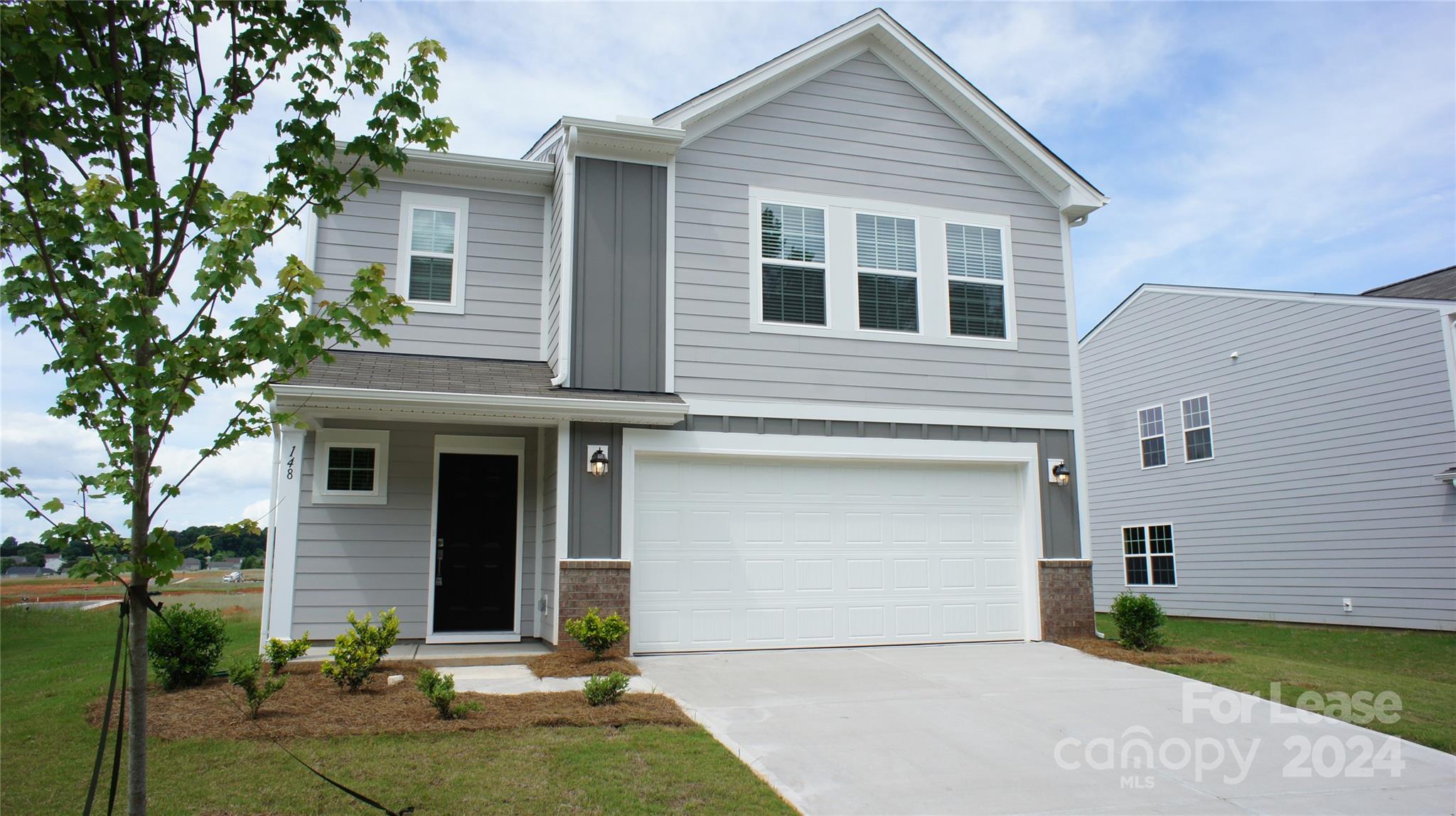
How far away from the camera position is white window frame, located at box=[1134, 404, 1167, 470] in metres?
19.3

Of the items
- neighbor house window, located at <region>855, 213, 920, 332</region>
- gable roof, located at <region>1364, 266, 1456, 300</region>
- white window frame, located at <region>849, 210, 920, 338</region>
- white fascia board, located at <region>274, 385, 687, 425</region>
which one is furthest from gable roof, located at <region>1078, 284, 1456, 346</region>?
white fascia board, located at <region>274, 385, 687, 425</region>

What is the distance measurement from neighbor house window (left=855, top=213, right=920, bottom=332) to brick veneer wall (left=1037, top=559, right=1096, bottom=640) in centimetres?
324

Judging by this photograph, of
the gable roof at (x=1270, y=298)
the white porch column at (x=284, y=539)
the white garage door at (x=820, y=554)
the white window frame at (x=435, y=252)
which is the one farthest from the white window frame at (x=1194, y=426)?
the white porch column at (x=284, y=539)

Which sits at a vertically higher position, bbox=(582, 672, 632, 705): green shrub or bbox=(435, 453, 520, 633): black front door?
bbox=(435, 453, 520, 633): black front door

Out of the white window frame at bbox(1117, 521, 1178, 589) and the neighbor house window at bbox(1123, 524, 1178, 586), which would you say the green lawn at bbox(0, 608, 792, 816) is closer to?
the white window frame at bbox(1117, 521, 1178, 589)

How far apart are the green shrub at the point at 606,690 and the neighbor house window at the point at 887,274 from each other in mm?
5531

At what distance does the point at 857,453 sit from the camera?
10508 millimetres

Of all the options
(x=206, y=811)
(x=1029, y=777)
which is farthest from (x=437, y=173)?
(x=1029, y=777)

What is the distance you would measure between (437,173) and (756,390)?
463cm

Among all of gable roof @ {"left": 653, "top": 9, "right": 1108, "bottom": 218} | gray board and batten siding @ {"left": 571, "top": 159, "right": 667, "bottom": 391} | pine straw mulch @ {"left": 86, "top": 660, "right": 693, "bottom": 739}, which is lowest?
pine straw mulch @ {"left": 86, "top": 660, "right": 693, "bottom": 739}

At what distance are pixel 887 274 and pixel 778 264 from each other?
4.44 feet

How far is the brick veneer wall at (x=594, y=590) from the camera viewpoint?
362 inches

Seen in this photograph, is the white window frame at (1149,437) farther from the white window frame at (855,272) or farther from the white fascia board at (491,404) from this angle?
the white fascia board at (491,404)

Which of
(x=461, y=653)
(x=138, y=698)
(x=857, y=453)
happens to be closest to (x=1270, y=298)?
(x=857, y=453)
